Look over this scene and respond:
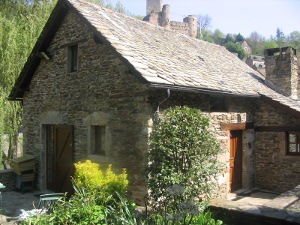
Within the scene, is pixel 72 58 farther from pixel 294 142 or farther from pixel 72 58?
pixel 294 142

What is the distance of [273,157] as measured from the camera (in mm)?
10312

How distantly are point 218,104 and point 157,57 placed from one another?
2.50 meters

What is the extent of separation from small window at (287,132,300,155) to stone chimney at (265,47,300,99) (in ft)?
14.2

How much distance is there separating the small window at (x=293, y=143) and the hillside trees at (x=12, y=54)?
35.3 feet

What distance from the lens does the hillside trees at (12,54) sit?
41.0 feet

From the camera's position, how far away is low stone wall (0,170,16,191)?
10664 millimetres

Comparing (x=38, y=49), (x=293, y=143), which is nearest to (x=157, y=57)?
(x=38, y=49)

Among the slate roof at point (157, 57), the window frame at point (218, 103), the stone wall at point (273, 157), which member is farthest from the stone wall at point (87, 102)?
the stone wall at point (273, 157)

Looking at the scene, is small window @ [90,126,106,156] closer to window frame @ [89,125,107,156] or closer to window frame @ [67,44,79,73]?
window frame @ [89,125,107,156]

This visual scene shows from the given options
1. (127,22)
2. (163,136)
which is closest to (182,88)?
(163,136)

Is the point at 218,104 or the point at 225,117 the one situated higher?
the point at 218,104

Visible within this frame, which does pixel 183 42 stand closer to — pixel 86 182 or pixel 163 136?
pixel 163 136

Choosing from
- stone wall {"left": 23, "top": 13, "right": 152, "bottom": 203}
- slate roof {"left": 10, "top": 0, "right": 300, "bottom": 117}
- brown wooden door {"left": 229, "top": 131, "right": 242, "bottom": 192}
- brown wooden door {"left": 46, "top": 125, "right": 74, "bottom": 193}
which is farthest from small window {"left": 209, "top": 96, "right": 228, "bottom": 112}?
brown wooden door {"left": 46, "top": 125, "right": 74, "bottom": 193}

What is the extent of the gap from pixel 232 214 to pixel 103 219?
2.45 m
